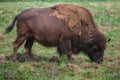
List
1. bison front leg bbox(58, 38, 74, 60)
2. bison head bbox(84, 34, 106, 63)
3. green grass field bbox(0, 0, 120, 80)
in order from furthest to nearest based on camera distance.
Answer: bison head bbox(84, 34, 106, 63) → bison front leg bbox(58, 38, 74, 60) → green grass field bbox(0, 0, 120, 80)

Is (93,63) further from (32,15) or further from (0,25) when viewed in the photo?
(0,25)

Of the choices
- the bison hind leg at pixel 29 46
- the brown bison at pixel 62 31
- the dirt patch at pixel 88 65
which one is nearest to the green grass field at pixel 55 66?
the dirt patch at pixel 88 65

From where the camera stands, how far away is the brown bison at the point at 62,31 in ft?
39.0

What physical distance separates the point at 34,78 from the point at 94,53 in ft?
10.8

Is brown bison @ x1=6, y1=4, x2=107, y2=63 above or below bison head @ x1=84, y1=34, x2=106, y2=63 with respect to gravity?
above

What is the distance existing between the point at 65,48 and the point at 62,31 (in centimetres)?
51

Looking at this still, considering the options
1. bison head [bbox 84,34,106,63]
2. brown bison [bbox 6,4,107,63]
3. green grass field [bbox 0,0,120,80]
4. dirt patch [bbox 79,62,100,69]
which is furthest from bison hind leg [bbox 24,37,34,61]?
dirt patch [bbox 79,62,100,69]

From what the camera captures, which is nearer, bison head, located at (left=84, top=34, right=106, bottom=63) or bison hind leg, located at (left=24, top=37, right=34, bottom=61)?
bison head, located at (left=84, top=34, right=106, bottom=63)

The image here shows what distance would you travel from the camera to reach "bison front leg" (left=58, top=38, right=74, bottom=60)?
39.4ft

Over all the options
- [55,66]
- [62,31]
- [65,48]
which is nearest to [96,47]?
[65,48]

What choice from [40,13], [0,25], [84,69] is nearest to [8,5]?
[0,25]

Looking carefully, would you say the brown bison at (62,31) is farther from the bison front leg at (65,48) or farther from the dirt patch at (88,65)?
the dirt patch at (88,65)

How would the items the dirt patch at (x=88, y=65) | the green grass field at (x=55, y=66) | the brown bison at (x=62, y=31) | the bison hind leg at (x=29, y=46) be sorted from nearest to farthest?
the green grass field at (x=55, y=66) < the dirt patch at (x=88, y=65) < the brown bison at (x=62, y=31) < the bison hind leg at (x=29, y=46)

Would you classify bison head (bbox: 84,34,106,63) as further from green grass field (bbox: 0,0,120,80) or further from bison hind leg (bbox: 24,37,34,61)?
bison hind leg (bbox: 24,37,34,61)
